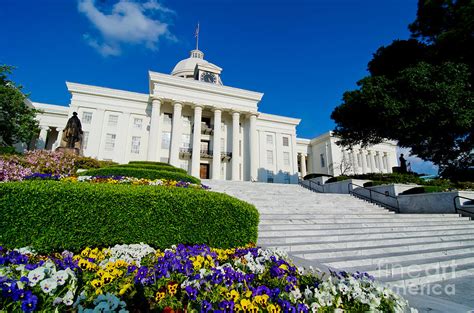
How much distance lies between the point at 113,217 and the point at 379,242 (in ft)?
23.5

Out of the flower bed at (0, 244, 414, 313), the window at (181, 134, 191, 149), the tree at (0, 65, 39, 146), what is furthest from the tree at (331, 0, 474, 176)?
the tree at (0, 65, 39, 146)

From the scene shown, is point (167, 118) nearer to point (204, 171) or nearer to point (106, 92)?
point (106, 92)

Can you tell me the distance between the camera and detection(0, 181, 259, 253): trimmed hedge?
13.0 feet

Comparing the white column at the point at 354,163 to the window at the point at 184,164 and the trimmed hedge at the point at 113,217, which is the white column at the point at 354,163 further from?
the trimmed hedge at the point at 113,217

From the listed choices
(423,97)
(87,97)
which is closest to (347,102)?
(423,97)

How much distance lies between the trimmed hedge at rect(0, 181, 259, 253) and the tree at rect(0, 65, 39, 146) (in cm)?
2656

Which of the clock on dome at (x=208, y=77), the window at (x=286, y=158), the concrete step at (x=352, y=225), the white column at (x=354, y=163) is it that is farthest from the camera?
the white column at (x=354, y=163)

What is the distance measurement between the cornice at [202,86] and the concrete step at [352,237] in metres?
26.9

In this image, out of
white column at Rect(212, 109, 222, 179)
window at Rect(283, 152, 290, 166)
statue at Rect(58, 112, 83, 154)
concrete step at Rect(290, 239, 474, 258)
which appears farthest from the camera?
window at Rect(283, 152, 290, 166)

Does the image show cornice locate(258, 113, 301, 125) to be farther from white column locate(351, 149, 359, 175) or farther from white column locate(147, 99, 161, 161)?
white column locate(147, 99, 161, 161)

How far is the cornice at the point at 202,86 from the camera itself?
28.2m

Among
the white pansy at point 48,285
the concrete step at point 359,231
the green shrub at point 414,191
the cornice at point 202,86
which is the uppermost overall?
the cornice at point 202,86

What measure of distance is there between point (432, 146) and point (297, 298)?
21665mm

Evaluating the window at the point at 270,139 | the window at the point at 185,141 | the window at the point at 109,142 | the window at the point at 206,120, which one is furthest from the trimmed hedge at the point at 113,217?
the window at the point at 270,139
